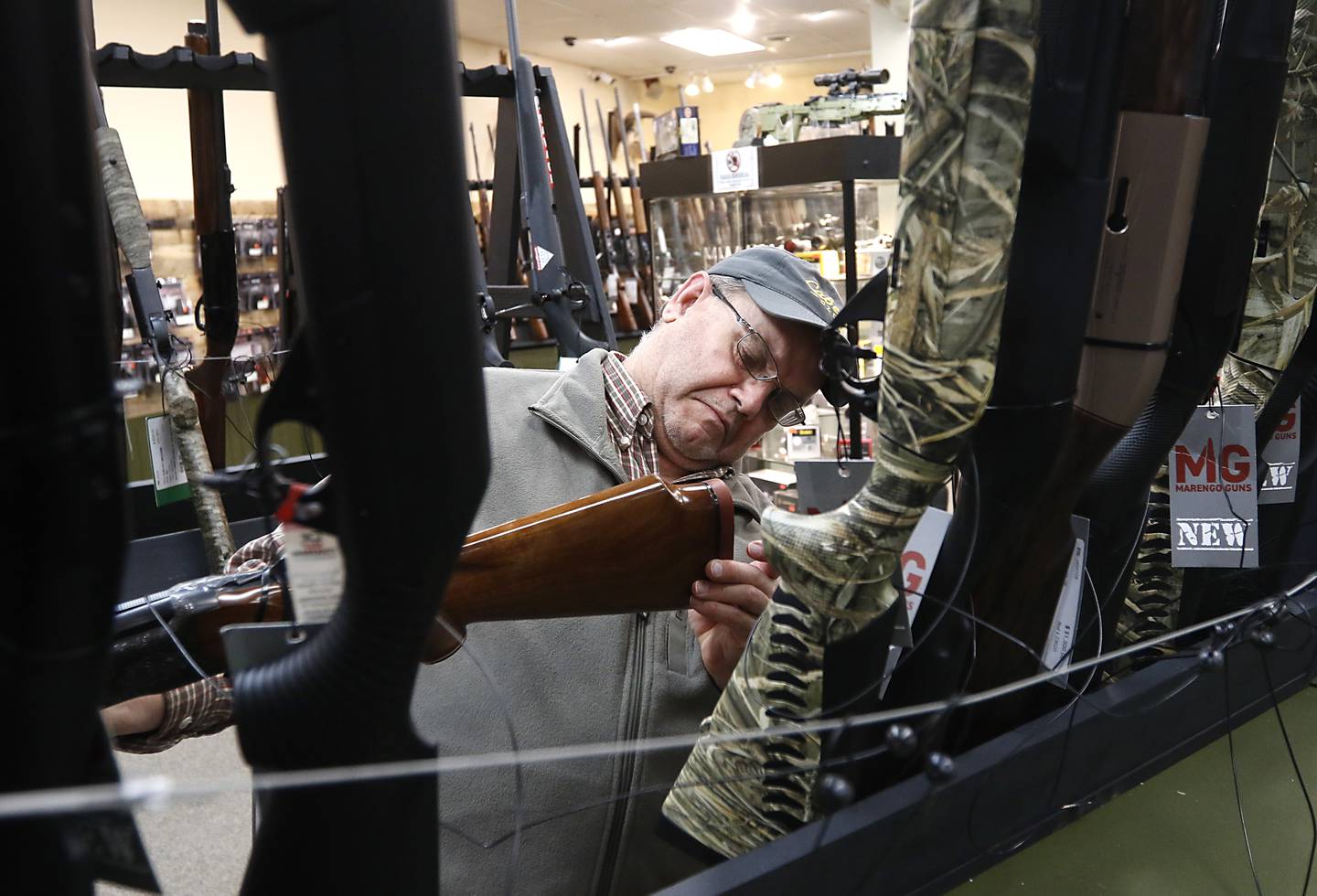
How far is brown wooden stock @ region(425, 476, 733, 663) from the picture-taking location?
24.0 inches

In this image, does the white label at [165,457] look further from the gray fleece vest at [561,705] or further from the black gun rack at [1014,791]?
Answer: the black gun rack at [1014,791]

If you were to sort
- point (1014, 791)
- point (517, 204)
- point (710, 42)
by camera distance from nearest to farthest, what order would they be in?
point (1014, 791) < point (517, 204) < point (710, 42)

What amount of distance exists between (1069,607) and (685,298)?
1.94 feet

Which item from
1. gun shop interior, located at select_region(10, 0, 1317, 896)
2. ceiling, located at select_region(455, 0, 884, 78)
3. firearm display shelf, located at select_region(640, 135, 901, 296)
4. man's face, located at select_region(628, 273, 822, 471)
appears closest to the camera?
gun shop interior, located at select_region(10, 0, 1317, 896)

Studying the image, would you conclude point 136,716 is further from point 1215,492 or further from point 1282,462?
point 1282,462

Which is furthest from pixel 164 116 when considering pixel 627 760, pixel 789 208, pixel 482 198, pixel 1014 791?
pixel 1014 791

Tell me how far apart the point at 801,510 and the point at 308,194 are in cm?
43

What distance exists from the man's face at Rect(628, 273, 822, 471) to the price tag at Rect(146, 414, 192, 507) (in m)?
0.83

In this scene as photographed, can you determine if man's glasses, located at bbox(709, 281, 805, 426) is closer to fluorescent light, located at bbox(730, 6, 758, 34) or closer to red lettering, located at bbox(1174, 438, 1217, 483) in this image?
red lettering, located at bbox(1174, 438, 1217, 483)

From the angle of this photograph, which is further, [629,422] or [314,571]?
[629,422]

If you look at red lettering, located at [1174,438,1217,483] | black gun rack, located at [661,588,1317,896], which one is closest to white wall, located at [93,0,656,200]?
red lettering, located at [1174,438,1217,483]

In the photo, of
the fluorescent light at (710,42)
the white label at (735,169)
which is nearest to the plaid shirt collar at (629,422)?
the white label at (735,169)

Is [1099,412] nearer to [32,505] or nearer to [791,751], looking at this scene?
[791,751]

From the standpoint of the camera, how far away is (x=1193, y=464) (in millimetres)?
893
